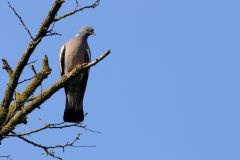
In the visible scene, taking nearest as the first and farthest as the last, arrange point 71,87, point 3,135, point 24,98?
point 3,135 → point 24,98 → point 71,87

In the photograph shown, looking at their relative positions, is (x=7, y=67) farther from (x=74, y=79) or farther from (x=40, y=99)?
(x=74, y=79)

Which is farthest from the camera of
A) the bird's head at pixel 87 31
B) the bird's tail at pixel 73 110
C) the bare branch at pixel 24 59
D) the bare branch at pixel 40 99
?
the bird's head at pixel 87 31

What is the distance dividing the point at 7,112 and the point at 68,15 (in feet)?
3.92

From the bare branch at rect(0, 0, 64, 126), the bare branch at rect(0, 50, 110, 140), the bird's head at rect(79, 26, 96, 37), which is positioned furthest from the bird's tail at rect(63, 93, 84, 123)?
the bare branch at rect(0, 0, 64, 126)

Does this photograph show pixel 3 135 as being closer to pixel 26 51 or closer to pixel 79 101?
pixel 26 51

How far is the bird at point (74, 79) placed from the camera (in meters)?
8.93

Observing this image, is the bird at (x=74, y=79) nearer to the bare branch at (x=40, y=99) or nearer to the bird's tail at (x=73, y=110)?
the bird's tail at (x=73, y=110)

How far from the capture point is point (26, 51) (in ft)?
18.9

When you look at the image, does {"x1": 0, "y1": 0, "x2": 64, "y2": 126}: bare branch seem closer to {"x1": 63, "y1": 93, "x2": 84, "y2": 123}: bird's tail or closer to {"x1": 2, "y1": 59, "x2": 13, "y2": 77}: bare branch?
{"x1": 2, "y1": 59, "x2": 13, "y2": 77}: bare branch

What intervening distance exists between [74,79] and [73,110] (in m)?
0.51

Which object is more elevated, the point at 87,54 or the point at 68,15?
the point at 87,54

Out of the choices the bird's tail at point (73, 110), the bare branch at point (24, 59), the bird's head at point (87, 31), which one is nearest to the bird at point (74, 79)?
the bird's tail at point (73, 110)

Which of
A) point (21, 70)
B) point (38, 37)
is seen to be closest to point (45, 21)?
point (38, 37)

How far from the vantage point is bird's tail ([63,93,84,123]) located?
29.2 feet
